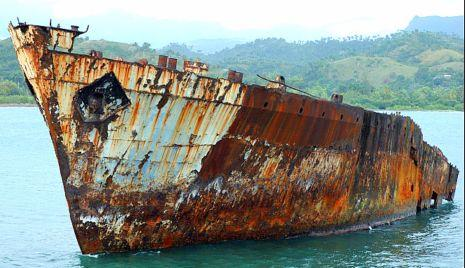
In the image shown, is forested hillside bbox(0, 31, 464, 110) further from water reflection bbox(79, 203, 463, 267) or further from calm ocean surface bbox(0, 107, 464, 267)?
water reflection bbox(79, 203, 463, 267)

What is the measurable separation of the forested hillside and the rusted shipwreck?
81.1 metres

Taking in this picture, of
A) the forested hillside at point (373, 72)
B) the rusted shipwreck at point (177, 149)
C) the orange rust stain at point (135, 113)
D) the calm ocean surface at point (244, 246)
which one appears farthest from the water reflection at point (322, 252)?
the forested hillside at point (373, 72)

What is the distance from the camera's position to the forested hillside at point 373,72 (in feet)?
367

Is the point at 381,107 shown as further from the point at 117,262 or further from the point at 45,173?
the point at 117,262

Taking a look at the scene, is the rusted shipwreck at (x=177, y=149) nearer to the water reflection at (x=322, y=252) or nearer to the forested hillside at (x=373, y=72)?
the water reflection at (x=322, y=252)

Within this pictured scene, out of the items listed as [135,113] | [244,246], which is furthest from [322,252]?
[135,113]

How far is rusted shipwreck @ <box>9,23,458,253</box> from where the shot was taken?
11.4 metres

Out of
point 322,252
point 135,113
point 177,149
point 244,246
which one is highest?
point 135,113

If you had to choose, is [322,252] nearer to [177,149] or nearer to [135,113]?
[177,149]

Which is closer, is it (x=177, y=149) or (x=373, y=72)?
(x=177, y=149)

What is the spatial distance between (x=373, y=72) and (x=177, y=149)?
15174 cm

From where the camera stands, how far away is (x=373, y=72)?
16025cm

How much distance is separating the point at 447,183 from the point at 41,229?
1364 centimetres

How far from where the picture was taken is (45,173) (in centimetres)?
3170
